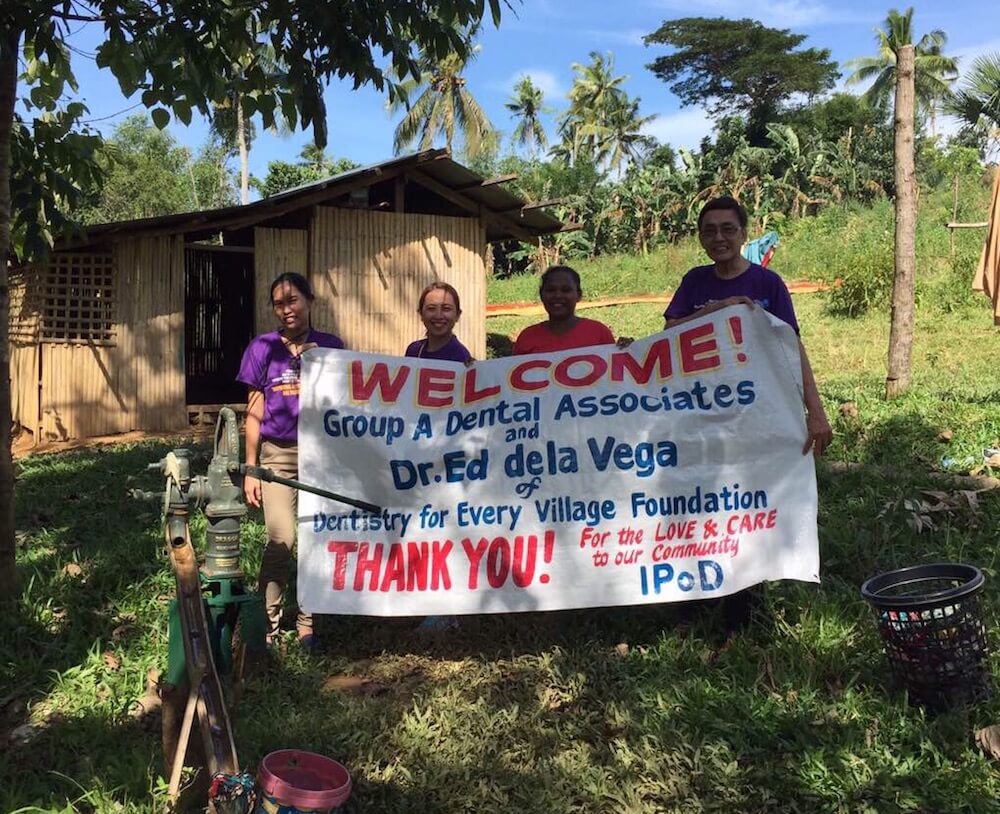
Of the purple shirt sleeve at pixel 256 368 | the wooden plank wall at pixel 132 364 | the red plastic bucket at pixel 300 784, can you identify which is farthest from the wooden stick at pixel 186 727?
the wooden plank wall at pixel 132 364

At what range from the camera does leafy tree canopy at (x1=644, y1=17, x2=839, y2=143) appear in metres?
37.2

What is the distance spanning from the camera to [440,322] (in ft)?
11.9

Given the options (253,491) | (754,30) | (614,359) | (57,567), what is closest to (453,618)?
(253,491)

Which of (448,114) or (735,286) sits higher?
(448,114)

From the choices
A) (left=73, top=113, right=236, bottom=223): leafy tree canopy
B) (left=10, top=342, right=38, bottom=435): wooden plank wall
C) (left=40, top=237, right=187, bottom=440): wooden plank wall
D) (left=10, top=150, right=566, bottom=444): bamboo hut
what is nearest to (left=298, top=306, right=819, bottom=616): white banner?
(left=10, top=150, right=566, bottom=444): bamboo hut

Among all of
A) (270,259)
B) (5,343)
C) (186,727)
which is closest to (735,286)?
(186,727)

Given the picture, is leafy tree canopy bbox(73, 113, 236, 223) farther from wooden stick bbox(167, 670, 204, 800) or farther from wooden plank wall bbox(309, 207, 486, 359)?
wooden stick bbox(167, 670, 204, 800)

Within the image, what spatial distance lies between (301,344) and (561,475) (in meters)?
1.27

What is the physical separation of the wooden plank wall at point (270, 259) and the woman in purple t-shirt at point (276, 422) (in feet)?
25.5

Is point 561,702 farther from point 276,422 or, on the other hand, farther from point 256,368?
point 256,368

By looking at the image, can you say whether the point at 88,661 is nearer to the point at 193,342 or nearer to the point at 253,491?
the point at 253,491

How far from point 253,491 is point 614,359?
1633mm

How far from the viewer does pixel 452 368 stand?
354cm

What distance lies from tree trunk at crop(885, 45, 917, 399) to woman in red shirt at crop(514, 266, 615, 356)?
4.90 metres
